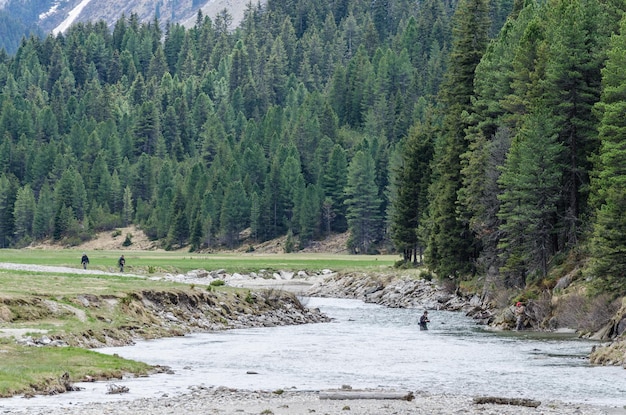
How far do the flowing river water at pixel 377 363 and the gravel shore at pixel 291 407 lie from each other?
1.30 m

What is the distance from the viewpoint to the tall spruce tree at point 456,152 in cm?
7825

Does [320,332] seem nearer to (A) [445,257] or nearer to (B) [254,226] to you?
(A) [445,257]

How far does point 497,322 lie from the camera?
5975 cm

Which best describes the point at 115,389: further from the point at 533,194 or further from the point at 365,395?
the point at 533,194

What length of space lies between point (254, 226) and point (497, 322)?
10469 cm

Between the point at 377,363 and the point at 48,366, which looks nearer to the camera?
the point at 48,366

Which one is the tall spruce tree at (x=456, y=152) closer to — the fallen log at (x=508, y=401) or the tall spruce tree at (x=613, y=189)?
the tall spruce tree at (x=613, y=189)

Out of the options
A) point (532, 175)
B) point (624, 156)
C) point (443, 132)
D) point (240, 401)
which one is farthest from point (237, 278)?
point (240, 401)

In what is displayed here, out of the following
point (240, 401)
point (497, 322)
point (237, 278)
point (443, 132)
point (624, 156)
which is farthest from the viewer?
point (237, 278)

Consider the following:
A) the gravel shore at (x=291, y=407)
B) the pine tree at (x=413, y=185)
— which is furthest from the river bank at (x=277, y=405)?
the pine tree at (x=413, y=185)

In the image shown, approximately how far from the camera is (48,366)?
107 ft

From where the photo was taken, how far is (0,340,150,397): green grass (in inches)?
1171

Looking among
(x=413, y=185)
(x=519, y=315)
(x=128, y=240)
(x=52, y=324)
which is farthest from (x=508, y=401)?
(x=128, y=240)

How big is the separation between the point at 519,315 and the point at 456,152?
2619cm
